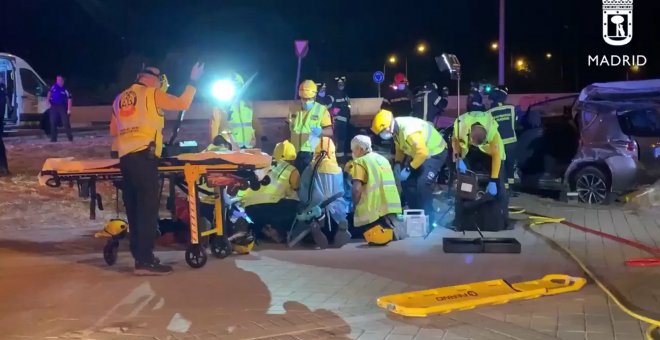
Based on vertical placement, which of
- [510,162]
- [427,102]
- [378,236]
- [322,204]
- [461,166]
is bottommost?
[378,236]

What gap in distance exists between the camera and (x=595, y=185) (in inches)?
480

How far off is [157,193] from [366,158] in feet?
8.65

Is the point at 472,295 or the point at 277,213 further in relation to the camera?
the point at 277,213

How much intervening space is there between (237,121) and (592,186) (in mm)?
5538

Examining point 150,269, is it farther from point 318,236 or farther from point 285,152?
point 285,152

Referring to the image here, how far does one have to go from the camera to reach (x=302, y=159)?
35.6 feet

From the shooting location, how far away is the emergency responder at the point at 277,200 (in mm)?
9383

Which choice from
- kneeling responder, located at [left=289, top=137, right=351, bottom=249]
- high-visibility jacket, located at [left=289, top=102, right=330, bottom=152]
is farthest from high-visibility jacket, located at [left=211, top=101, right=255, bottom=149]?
kneeling responder, located at [left=289, top=137, right=351, bottom=249]

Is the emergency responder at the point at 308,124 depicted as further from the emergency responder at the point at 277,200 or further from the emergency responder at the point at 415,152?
the emergency responder at the point at 277,200

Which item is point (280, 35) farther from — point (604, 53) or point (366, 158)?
point (366, 158)

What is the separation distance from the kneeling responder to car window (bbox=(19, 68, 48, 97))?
15984 mm

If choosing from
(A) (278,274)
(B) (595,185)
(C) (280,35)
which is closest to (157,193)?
(A) (278,274)

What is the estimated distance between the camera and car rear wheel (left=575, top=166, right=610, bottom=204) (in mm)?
12094

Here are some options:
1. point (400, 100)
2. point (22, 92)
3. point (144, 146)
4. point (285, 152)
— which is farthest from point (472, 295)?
point (22, 92)
